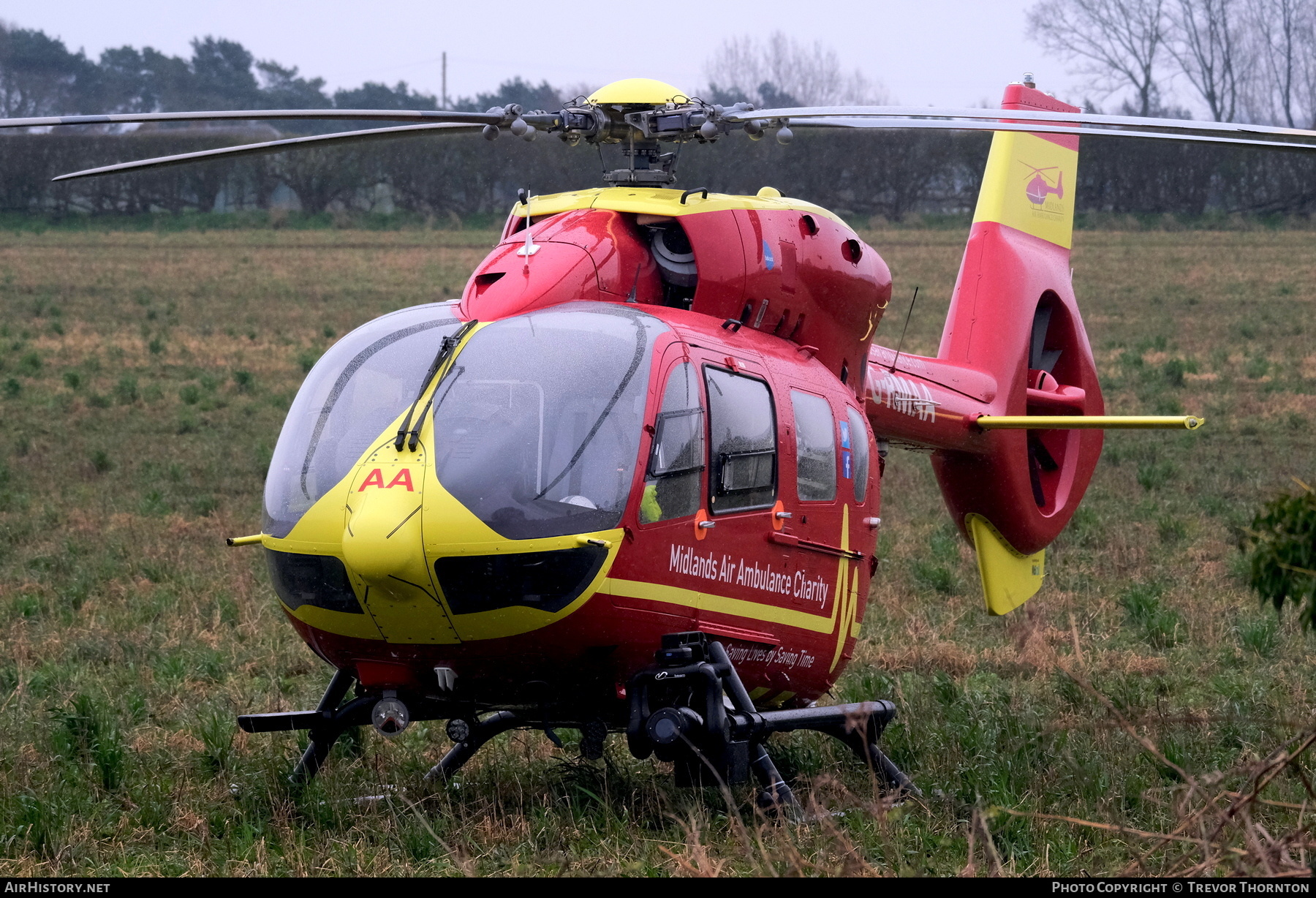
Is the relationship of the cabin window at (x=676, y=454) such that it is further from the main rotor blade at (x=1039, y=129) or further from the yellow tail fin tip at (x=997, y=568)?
the yellow tail fin tip at (x=997, y=568)

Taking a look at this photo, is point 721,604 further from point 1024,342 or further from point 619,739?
point 1024,342

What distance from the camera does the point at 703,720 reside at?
5840 mm

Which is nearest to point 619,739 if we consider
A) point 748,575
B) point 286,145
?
point 748,575

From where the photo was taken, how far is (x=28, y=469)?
48.7 feet

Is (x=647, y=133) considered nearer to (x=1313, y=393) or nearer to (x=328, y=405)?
(x=328, y=405)

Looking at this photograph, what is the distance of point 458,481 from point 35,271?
27753 mm

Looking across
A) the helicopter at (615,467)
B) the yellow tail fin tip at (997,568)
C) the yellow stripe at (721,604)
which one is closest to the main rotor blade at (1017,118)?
the helicopter at (615,467)

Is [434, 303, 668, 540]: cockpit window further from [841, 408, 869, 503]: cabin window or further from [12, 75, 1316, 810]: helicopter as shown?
[841, 408, 869, 503]: cabin window

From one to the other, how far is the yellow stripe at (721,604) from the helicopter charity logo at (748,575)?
0.23 ft

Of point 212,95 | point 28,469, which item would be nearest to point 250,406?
point 28,469

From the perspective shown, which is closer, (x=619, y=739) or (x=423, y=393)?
(x=423, y=393)

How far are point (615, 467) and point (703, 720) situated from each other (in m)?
1.07

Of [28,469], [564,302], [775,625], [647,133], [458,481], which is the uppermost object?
[647,133]

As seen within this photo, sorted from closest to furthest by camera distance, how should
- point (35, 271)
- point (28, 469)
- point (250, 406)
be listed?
1. point (28, 469)
2. point (250, 406)
3. point (35, 271)
